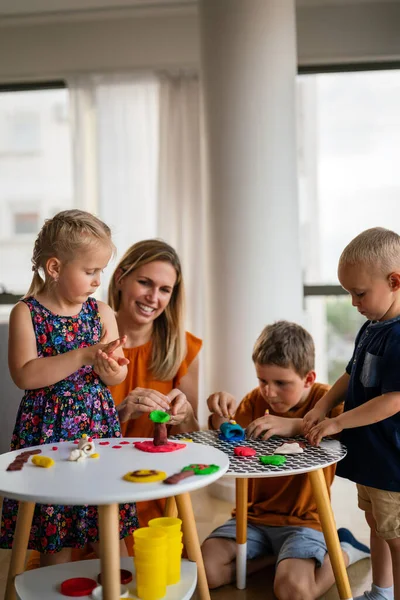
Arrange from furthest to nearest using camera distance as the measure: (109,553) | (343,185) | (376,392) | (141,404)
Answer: (343,185), (141,404), (376,392), (109,553)

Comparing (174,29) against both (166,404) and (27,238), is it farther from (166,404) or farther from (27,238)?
(166,404)

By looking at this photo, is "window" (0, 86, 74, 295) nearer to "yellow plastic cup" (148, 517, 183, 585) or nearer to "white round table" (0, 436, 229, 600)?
"white round table" (0, 436, 229, 600)

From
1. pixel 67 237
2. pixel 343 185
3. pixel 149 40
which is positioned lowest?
pixel 67 237

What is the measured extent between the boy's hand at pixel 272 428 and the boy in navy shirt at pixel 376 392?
45 mm

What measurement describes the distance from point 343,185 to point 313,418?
344 cm

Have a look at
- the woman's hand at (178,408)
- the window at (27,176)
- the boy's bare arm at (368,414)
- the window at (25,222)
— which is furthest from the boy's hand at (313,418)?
the window at (25,222)

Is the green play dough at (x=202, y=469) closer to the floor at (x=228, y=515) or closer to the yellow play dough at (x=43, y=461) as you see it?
the yellow play dough at (x=43, y=461)

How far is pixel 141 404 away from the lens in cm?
182

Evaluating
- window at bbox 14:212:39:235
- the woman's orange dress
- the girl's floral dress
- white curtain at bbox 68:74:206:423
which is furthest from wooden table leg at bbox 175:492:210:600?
window at bbox 14:212:39:235

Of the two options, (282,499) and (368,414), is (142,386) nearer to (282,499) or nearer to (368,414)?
(282,499)

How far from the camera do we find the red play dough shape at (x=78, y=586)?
4.46 feet

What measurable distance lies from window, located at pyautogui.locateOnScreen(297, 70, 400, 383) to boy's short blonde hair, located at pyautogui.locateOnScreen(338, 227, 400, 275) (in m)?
3.01

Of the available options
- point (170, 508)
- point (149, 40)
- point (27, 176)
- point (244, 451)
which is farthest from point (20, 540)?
point (27, 176)

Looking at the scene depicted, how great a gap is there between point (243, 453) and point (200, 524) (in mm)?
1099
